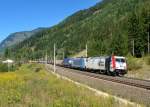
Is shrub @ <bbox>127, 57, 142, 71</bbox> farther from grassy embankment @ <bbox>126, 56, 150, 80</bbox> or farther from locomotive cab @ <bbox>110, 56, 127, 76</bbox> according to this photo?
locomotive cab @ <bbox>110, 56, 127, 76</bbox>

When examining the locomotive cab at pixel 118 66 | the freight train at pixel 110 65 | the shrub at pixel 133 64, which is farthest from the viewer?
the shrub at pixel 133 64

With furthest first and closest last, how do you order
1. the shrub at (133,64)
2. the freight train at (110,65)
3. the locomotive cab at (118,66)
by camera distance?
the shrub at (133,64) → the freight train at (110,65) → the locomotive cab at (118,66)

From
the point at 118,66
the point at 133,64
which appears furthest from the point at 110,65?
the point at 133,64

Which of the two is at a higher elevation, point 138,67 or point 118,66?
point 118,66

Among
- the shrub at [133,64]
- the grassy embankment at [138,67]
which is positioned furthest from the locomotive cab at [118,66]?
the shrub at [133,64]

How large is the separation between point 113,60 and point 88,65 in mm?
20574

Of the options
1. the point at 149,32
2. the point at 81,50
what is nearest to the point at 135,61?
the point at 149,32

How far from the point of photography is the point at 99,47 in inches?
4446

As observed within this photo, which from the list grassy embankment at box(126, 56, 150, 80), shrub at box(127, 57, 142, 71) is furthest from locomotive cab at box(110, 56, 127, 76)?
shrub at box(127, 57, 142, 71)

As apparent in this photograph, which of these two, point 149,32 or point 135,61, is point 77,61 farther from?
point 135,61

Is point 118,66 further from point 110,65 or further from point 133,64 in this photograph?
point 133,64

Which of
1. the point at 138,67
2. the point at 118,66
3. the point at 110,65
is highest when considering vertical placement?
the point at 110,65

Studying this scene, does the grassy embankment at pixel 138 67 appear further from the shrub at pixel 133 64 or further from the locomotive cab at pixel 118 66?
the locomotive cab at pixel 118 66

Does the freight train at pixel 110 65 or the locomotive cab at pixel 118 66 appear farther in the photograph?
the freight train at pixel 110 65
